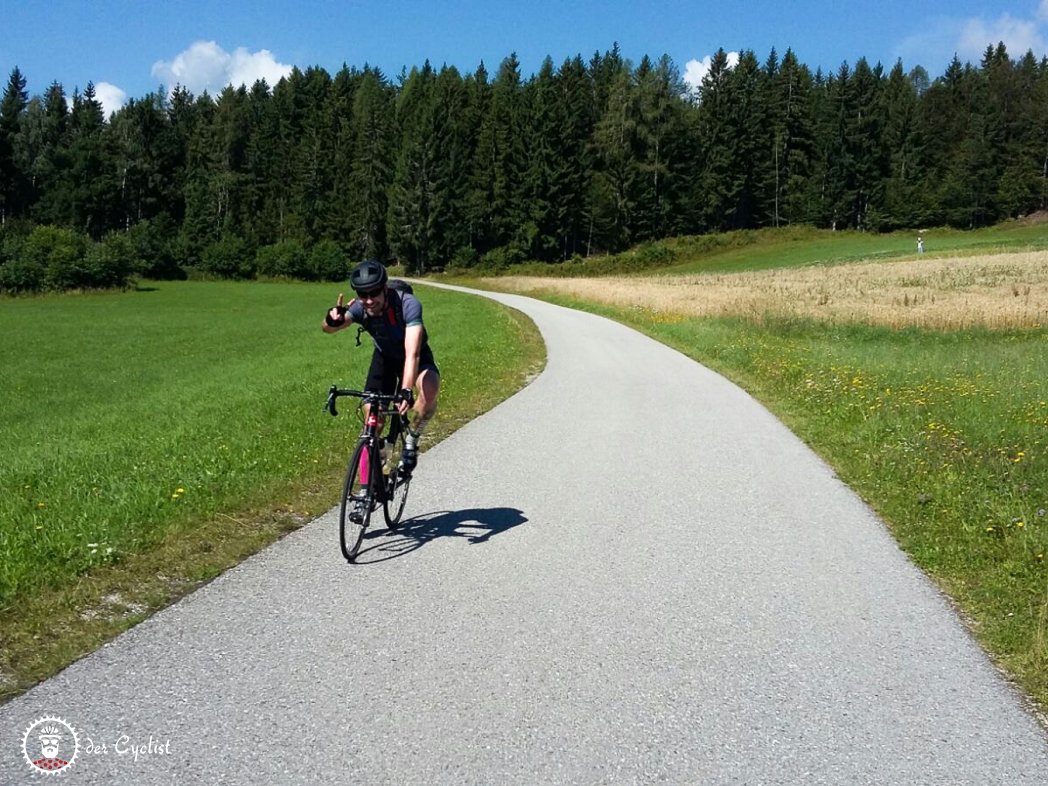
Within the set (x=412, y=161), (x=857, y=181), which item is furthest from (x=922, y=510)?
(x=857, y=181)

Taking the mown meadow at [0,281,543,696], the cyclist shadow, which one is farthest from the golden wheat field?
the cyclist shadow

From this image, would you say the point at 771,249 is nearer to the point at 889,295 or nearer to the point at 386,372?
the point at 889,295

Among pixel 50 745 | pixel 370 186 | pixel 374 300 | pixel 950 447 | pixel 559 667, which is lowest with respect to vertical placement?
pixel 950 447

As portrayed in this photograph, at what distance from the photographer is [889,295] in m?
32.7

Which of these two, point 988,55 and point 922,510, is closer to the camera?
point 922,510

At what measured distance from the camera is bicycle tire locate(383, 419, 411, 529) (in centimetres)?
610

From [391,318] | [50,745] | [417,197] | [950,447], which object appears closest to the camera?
[50,745]

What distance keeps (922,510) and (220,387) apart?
14288 millimetres

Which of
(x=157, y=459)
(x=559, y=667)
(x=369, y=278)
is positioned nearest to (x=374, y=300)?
(x=369, y=278)

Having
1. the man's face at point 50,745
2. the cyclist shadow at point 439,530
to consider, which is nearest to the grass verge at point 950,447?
the cyclist shadow at point 439,530

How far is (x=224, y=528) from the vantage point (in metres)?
6.06

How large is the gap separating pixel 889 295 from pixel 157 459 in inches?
1228

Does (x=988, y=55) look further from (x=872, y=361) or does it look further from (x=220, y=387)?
(x=220, y=387)

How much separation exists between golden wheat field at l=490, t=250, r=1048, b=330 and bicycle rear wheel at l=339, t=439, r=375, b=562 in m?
23.6
